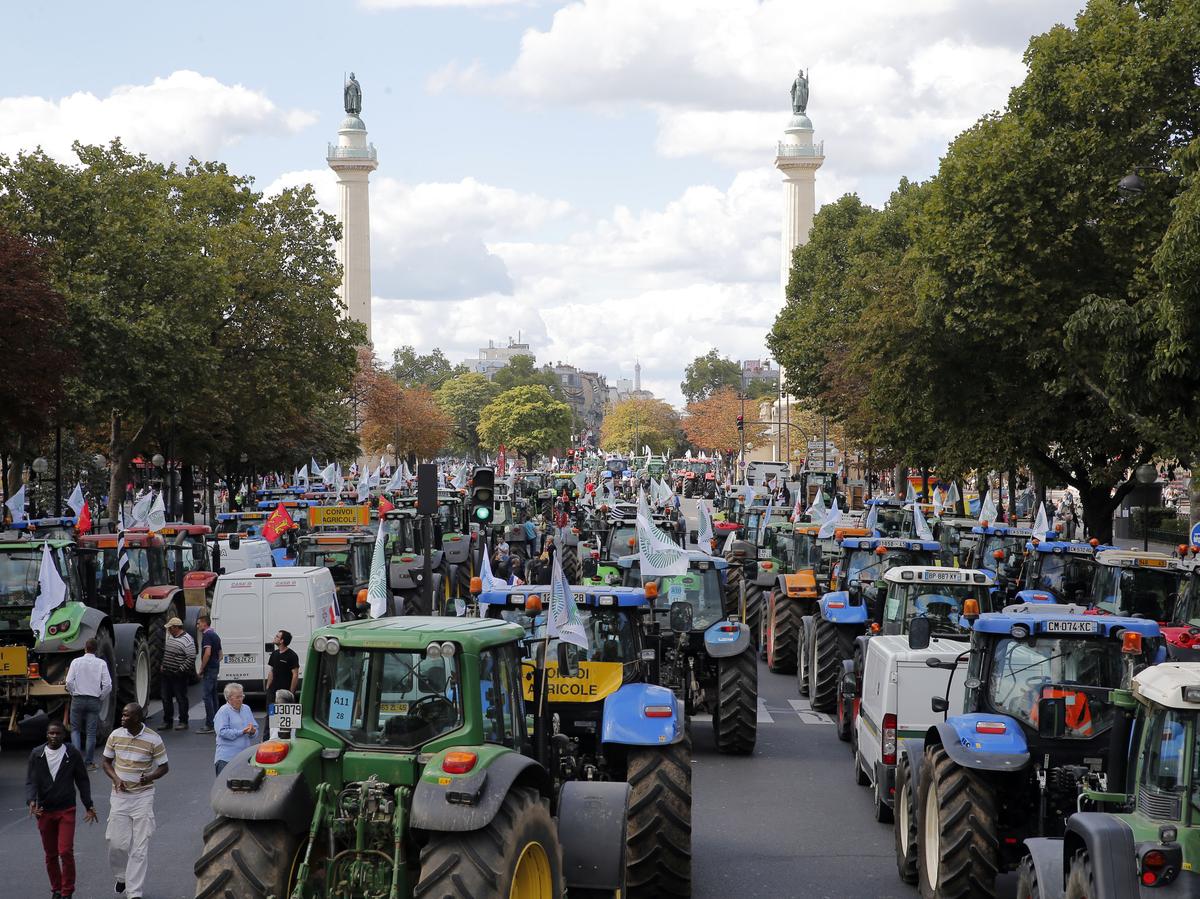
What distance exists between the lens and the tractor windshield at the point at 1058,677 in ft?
32.8

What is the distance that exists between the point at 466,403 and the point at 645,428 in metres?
24.4

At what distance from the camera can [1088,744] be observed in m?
9.95

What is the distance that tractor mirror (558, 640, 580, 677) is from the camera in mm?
12188

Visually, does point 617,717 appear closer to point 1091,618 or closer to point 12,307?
point 1091,618

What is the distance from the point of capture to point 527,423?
490 ft

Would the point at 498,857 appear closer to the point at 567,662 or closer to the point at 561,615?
the point at 561,615

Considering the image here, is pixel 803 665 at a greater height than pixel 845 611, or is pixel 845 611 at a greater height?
pixel 845 611

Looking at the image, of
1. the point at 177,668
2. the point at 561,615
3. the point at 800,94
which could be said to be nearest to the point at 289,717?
the point at 561,615

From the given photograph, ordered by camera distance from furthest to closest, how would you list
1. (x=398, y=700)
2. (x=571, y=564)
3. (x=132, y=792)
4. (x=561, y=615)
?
(x=571, y=564), (x=132, y=792), (x=561, y=615), (x=398, y=700)

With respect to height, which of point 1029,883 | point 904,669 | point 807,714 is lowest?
point 807,714

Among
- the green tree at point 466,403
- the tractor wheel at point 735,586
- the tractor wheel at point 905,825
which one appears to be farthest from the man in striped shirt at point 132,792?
the green tree at point 466,403

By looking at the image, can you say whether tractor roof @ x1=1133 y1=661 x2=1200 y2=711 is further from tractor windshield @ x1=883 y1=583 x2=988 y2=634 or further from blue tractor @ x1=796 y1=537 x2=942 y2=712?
blue tractor @ x1=796 y1=537 x2=942 y2=712

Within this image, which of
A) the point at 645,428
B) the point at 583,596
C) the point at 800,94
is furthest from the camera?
the point at 645,428

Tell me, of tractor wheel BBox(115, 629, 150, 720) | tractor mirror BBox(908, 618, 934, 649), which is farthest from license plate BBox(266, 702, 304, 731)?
tractor wheel BBox(115, 629, 150, 720)
